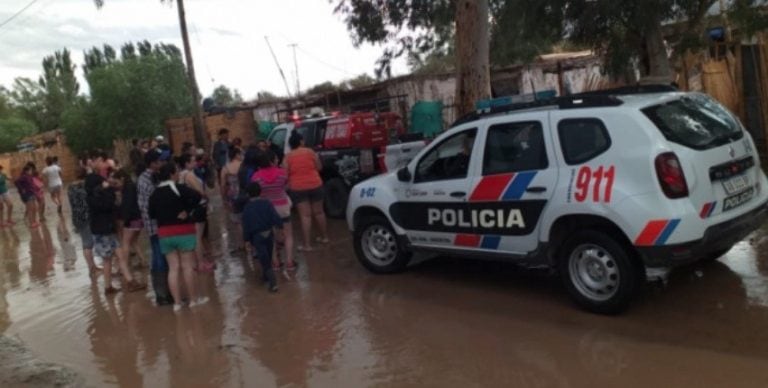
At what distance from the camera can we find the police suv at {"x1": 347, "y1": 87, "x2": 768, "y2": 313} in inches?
202

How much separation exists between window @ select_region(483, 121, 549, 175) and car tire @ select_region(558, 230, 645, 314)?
766 millimetres

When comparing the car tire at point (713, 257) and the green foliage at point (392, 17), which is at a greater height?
the green foliage at point (392, 17)

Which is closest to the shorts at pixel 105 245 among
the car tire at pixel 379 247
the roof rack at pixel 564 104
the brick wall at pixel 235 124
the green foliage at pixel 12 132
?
the car tire at pixel 379 247

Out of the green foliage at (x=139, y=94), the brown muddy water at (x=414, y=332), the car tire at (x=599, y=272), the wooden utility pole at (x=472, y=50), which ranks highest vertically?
the green foliage at (x=139, y=94)

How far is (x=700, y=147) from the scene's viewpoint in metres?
5.29

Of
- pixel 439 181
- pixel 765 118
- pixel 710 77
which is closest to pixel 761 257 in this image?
pixel 439 181

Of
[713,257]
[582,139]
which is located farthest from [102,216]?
[713,257]

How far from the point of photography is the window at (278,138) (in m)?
13.2

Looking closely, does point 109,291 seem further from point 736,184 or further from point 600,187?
point 736,184

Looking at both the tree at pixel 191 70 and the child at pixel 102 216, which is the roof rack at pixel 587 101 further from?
the tree at pixel 191 70

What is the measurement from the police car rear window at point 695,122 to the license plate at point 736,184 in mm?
309

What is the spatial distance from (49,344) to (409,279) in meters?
3.80

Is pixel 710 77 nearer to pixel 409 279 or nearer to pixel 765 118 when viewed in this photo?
pixel 765 118

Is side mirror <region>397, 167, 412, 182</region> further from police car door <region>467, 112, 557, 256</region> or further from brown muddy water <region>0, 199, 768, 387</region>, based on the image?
brown muddy water <region>0, 199, 768, 387</region>
